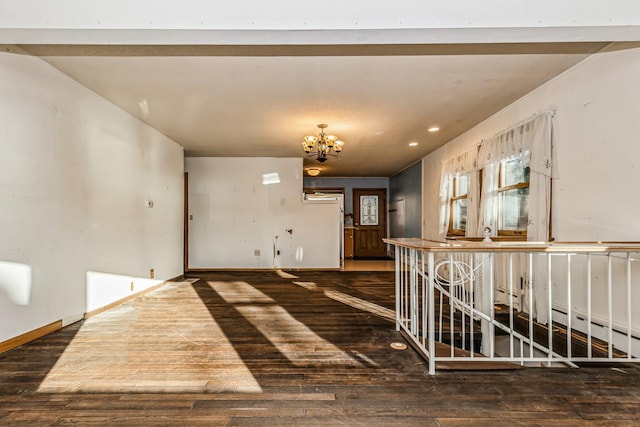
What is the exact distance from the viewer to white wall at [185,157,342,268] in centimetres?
687

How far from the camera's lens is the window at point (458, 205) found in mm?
5371

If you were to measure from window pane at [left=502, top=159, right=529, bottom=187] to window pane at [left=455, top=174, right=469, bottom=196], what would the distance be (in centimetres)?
111

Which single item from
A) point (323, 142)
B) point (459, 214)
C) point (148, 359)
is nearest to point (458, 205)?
point (459, 214)

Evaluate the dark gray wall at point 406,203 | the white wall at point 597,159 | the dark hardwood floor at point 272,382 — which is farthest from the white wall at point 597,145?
the dark gray wall at point 406,203

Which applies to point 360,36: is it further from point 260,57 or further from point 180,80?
point 180,80

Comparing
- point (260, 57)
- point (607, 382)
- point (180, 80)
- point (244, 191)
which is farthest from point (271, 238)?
point (607, 382)

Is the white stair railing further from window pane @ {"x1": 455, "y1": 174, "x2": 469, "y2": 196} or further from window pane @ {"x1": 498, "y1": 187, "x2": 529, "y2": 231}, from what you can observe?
window pane @ {"x1": 455, "y1": 174, "x2": 469, "y2": 196}

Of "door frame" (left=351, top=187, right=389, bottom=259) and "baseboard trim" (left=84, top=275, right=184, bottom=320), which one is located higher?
"door frame" (left=351, top=187, right=389, bottom=259)

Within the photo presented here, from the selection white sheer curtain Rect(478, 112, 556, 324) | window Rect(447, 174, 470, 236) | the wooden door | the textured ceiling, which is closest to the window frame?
window Rect(447, 174, 470, 236)

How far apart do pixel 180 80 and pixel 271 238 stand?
4.20 meters

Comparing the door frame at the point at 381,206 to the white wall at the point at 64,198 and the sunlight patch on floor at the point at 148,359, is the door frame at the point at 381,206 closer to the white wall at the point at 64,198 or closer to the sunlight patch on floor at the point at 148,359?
the white wall at the point at 64,198

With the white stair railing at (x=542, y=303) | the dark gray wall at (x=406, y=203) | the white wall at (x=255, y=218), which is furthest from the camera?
A: the dark gray wall at (x=406, y=203)

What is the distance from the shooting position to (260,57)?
9.02 feet

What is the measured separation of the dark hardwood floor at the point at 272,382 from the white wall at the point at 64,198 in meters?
0.43
